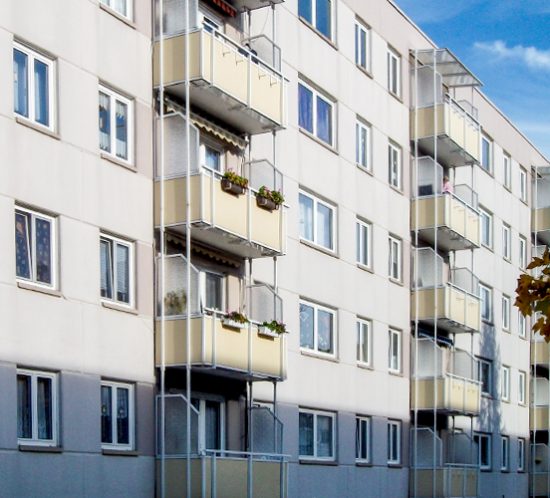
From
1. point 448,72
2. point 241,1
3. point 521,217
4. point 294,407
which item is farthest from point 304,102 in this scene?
point 521,217

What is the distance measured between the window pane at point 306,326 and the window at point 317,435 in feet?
4.71

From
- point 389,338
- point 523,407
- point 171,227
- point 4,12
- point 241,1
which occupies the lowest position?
point 523,407

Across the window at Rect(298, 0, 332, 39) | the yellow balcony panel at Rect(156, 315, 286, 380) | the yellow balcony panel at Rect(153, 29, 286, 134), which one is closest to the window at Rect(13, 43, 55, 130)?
the yellow balcony panel at Rect(153, 29, 286, 134)

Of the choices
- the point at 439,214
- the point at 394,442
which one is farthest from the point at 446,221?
the point at 394,442

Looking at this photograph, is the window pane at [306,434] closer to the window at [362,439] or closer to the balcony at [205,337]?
the window at [362,439]

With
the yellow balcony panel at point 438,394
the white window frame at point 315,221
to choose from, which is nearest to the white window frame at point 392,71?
the white window frame at point 315,221

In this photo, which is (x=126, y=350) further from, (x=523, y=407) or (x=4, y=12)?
(x=523, y=407)

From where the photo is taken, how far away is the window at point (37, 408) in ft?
56.9

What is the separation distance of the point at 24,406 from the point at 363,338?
41.3ft

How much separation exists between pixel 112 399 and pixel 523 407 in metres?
25.2

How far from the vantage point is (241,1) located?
2356 cm

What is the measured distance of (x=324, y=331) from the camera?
26750mm

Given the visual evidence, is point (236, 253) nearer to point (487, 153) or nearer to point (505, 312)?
point (487, 153)

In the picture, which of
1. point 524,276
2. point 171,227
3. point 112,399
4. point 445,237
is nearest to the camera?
point 524,276
